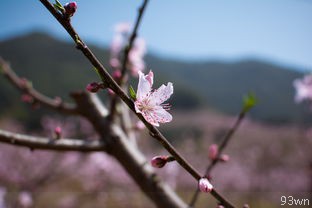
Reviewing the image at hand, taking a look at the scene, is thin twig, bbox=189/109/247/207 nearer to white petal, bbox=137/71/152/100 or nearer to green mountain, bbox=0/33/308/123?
white petal, bbox=137/71/152/100

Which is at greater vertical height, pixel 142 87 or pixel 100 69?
pixel 100 69

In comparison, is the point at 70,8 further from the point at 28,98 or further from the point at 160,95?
the point at 28,98

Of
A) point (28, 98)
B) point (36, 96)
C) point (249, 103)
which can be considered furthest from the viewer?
point (28, 98)

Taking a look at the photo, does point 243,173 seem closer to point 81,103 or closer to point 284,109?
point 81,103

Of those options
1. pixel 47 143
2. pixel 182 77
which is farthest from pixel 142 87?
pixel 182 77

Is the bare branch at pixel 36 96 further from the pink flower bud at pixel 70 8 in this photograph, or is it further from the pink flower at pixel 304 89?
the pink flower at pixel 304 89

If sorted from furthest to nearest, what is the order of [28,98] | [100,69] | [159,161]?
[28,98] < [159,161] < [100,69]

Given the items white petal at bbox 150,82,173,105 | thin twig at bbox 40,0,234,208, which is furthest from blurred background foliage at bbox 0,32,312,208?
thin twig at bbox 40,0,234,208
